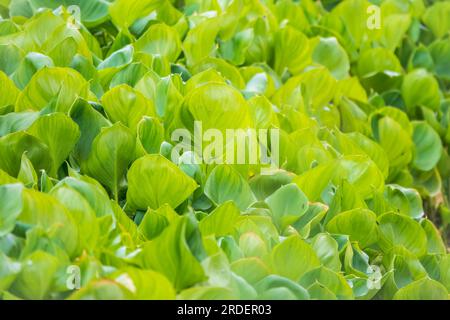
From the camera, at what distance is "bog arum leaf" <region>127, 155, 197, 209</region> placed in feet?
7.39

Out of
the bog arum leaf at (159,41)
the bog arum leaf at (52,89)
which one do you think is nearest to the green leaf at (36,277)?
the bog arum leaf at (52,89)

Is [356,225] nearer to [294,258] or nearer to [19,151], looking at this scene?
[294,258]

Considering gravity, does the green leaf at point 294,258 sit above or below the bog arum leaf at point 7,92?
below

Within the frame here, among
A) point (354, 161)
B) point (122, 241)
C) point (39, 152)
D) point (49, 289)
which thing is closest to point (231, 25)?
point (354, 161)

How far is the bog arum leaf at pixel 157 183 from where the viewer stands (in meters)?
2.25

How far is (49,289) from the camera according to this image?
1.82 metres

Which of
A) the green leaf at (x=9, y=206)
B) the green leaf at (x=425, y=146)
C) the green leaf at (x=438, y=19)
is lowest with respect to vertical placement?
the green leaf at (x=425, y=146)

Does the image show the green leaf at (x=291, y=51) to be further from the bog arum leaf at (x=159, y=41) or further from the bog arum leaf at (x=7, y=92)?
the bog arum leaf at (x=7, y=92)

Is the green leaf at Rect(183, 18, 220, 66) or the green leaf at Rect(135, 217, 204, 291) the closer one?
the green leaf at Rect(135, 217, 204, 291)

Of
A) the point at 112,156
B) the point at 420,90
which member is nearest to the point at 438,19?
the point at 420,90

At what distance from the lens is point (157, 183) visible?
7.50 ft

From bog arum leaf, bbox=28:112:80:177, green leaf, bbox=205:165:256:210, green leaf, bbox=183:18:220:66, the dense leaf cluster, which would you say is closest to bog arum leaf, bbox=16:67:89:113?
the dense leaf cluster

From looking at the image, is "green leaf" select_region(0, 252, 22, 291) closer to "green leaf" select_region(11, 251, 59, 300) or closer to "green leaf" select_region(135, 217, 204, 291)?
"green leaf" select_region(11, 251, 59, 300)
